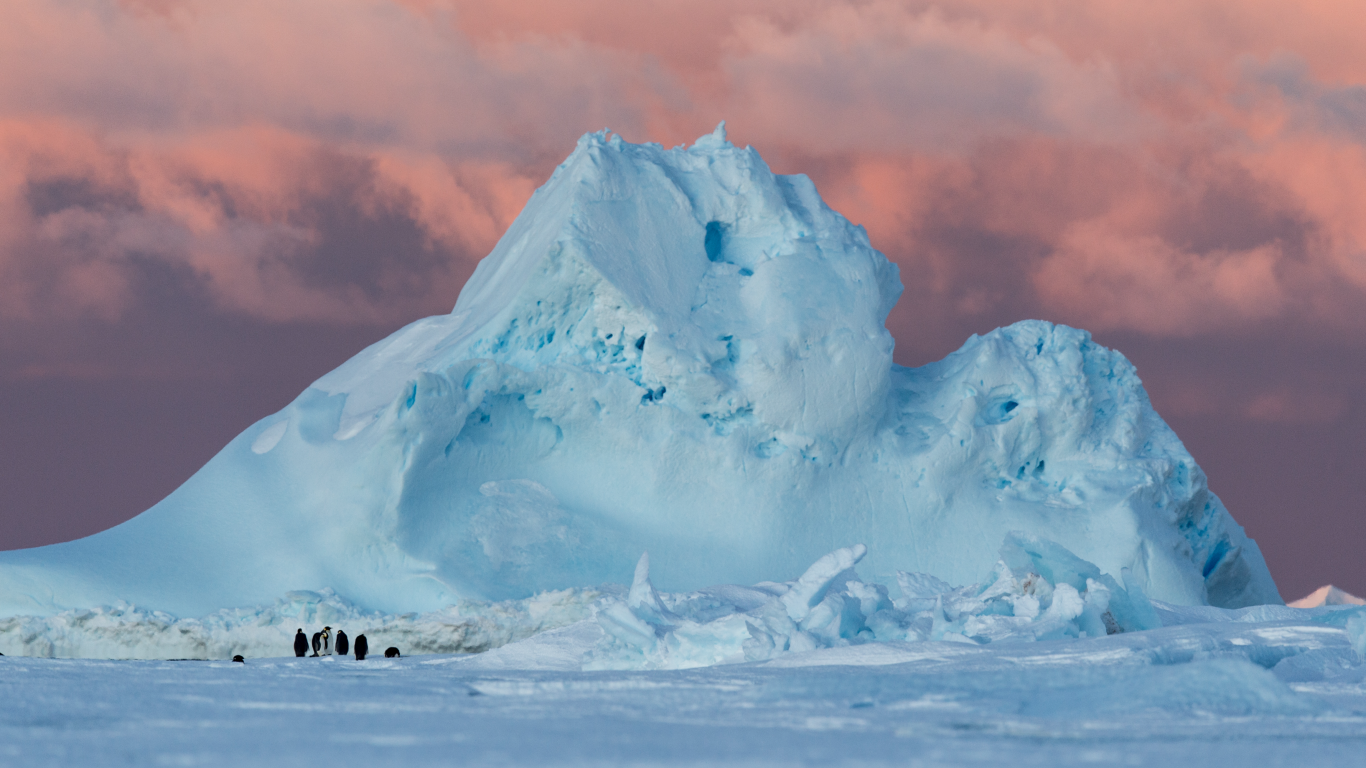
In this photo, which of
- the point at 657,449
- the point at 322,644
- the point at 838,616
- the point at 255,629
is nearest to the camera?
the point at 838,616

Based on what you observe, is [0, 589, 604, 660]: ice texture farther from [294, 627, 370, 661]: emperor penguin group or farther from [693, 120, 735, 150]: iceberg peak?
[693, 120, 735, 150]: iceberg peak

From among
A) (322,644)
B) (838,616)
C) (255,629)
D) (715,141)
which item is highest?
(715,141)

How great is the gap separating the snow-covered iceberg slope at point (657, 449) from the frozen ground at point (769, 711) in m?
6.69

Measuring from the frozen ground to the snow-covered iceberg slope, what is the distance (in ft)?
21.9

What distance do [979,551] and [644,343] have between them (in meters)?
5.10

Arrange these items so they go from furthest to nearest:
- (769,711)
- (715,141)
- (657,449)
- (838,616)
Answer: (715,141), (657,449), (838,616), (769,711)

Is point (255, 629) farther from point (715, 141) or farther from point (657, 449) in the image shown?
point (715, 141)

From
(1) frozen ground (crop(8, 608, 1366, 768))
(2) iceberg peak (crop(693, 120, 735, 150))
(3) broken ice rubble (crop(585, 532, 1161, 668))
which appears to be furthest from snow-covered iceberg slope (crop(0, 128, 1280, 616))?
(1) frozen ground (crop(8, 608, 1366, 768))

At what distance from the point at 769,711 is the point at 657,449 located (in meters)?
10.9

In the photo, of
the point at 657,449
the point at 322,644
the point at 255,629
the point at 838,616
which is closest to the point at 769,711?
the point at 838,616

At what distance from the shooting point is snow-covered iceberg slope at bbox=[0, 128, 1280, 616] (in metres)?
16.9

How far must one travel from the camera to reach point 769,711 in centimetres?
693

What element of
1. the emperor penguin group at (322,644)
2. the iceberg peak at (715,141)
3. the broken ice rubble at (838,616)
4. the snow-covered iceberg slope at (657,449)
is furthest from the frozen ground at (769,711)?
the iceberg peak at (715,141)

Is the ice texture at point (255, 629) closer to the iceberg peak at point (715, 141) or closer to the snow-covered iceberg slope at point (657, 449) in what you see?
the snow-covered iceberg slope at point (657, 449)
